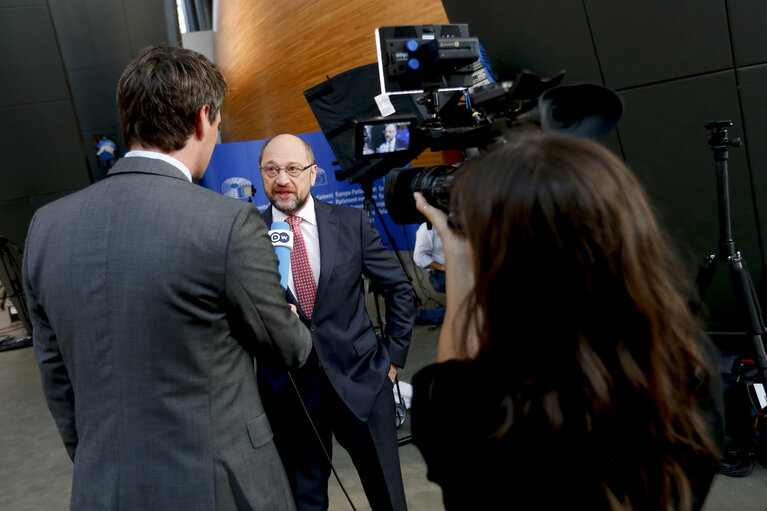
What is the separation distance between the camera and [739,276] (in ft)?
7.21

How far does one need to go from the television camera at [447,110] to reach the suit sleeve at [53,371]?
868 millimetres

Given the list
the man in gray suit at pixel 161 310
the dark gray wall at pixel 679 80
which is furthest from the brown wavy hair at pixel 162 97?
the dark gray wall at pixel 679 80

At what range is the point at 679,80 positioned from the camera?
120 inches

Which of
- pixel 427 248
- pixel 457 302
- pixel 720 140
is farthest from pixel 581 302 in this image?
pixel 427 248

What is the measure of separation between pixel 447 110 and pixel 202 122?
0.58 m

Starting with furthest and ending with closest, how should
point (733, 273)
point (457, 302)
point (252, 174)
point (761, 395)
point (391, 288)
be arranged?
point (252, 174) → point (761, 395) → point (733, 273) → point (391, 288) → point (457, 302)

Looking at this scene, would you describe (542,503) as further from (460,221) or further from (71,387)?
(71,387)

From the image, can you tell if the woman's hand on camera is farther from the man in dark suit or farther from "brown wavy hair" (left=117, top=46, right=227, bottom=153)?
the man in dark suit

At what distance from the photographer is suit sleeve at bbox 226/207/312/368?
3.50 feet

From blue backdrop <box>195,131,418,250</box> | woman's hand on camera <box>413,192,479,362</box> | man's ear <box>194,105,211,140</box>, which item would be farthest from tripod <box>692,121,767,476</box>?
blue backdrop <box>195,131,418,250</box>

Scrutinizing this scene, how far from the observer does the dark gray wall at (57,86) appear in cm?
543

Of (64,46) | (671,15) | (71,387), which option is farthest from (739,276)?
(64,46)

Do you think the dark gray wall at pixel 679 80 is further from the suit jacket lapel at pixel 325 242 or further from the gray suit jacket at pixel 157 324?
the gray suit jacket at pixel 157 324

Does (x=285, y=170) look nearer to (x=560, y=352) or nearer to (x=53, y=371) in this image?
(x=53, y=371)
